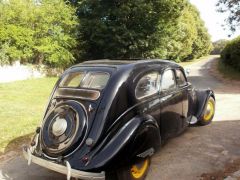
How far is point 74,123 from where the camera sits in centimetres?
414

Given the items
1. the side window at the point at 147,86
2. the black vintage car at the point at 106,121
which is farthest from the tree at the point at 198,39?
the black vintage car at the point at 106,121

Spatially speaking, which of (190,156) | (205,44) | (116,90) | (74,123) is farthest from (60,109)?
(205,44)

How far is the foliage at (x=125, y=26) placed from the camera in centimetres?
2002

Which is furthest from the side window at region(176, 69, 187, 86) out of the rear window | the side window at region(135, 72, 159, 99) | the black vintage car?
the rear window

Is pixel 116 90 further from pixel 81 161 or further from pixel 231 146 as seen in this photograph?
pixel 231 146

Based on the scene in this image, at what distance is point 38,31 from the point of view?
18.5 meters

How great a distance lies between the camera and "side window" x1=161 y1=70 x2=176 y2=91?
17.2 feet

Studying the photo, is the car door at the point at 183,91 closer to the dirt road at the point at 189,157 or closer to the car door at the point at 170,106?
the car door at the point at 170,106

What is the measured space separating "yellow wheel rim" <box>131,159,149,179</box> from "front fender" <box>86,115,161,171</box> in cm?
28

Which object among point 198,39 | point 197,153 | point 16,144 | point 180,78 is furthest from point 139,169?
point 198,39

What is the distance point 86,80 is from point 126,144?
1405 mm

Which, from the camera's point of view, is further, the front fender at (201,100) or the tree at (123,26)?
the tree at (123,26)

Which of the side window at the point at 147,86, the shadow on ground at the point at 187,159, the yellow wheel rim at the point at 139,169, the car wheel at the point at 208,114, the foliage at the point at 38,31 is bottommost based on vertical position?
the shadow on ground at the point at 187,159

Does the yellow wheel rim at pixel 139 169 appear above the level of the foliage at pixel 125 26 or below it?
below
